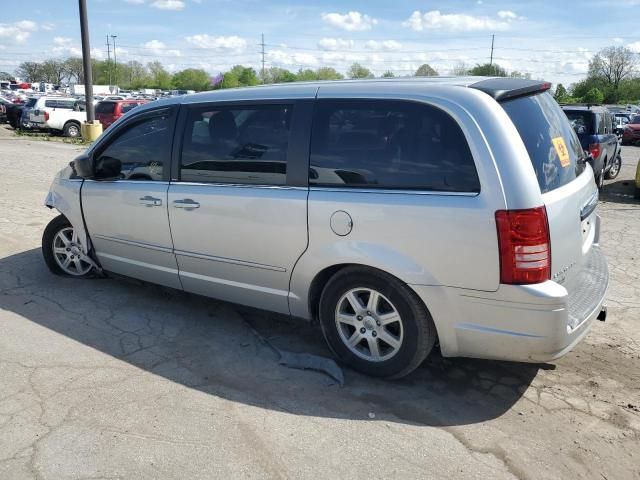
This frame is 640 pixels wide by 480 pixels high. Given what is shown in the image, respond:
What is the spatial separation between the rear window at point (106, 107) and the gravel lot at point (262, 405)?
20862 mm

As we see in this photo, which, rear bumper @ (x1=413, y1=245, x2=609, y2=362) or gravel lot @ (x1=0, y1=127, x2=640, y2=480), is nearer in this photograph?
gravel lot @ (x1=0, y1=127, x2=640, y2=480)

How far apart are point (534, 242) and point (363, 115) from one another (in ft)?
4.16

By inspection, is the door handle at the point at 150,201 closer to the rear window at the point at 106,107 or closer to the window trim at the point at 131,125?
the window trim at the point at 131,125

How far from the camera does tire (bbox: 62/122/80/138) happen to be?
24.1m

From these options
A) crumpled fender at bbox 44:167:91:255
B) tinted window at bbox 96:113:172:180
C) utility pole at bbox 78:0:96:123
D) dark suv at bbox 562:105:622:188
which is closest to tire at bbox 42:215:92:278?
crumpled fender at bbox 44:167:91:255

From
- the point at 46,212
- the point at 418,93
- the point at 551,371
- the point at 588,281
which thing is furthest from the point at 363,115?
the point at 46,212

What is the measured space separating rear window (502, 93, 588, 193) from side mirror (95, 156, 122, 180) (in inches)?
124

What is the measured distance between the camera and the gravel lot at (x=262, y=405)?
9.06 ft

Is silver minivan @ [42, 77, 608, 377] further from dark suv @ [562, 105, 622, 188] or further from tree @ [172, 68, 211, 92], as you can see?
tree @ [172, 68, 211, 92]

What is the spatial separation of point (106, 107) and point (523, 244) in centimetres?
2402

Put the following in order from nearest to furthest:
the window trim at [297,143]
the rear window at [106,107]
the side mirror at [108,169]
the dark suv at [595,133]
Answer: the window trim at [297,143] → the side mirror at [108,169] → the dark suv at [595,133] → the rear window at [106,107]

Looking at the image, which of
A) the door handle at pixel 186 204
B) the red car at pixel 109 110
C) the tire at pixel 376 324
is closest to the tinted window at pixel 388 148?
the tire at pixel 376 324

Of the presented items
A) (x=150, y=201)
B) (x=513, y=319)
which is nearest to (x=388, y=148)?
(x=513, y=319)

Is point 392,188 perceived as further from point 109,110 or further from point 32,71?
point 32,71
